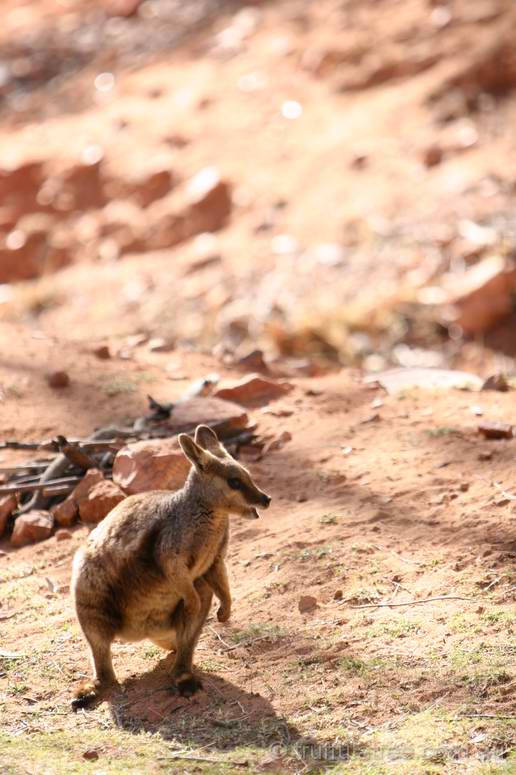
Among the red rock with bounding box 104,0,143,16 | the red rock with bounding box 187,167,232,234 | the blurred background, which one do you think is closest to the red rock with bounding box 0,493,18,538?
the blurred background

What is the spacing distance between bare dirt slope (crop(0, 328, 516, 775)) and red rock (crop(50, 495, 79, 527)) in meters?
0.16

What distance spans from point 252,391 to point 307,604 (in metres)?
2.86

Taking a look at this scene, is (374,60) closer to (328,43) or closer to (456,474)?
(328,43)

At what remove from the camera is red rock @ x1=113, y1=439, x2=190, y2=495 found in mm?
6184

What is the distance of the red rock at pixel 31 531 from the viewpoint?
6.39 metres

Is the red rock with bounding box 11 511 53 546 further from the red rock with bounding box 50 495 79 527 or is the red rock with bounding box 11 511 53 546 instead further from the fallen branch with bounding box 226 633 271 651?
the fallen branch with bounding box 226 633 271 651

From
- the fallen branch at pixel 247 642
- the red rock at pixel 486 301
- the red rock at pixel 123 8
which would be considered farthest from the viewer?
the red rock at pixel 123 8

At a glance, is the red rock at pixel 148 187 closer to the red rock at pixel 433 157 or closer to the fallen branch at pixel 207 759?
the red rock at pixel 433 157

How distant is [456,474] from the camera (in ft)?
20.2

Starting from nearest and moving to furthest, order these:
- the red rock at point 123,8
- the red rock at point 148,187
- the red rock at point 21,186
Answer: the red rock at point 148,187, the red rock at point 21,186, the red rock at point 123,8

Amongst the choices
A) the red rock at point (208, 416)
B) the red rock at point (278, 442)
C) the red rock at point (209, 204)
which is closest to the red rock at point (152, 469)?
the red rock at point (208, 416)

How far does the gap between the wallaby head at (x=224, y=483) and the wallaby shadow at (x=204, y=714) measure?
71 centimetres

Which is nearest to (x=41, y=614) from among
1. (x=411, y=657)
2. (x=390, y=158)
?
(x=411, y=657)

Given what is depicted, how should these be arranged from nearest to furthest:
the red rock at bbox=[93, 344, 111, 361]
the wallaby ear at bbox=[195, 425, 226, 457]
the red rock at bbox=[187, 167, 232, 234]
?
the wallaby ear at bbox=[195, 425, 226, 457] < the red rock at bbox=[93, 344, 111, 361] < the red rock at bbox=[187, 167, 232, 234]
